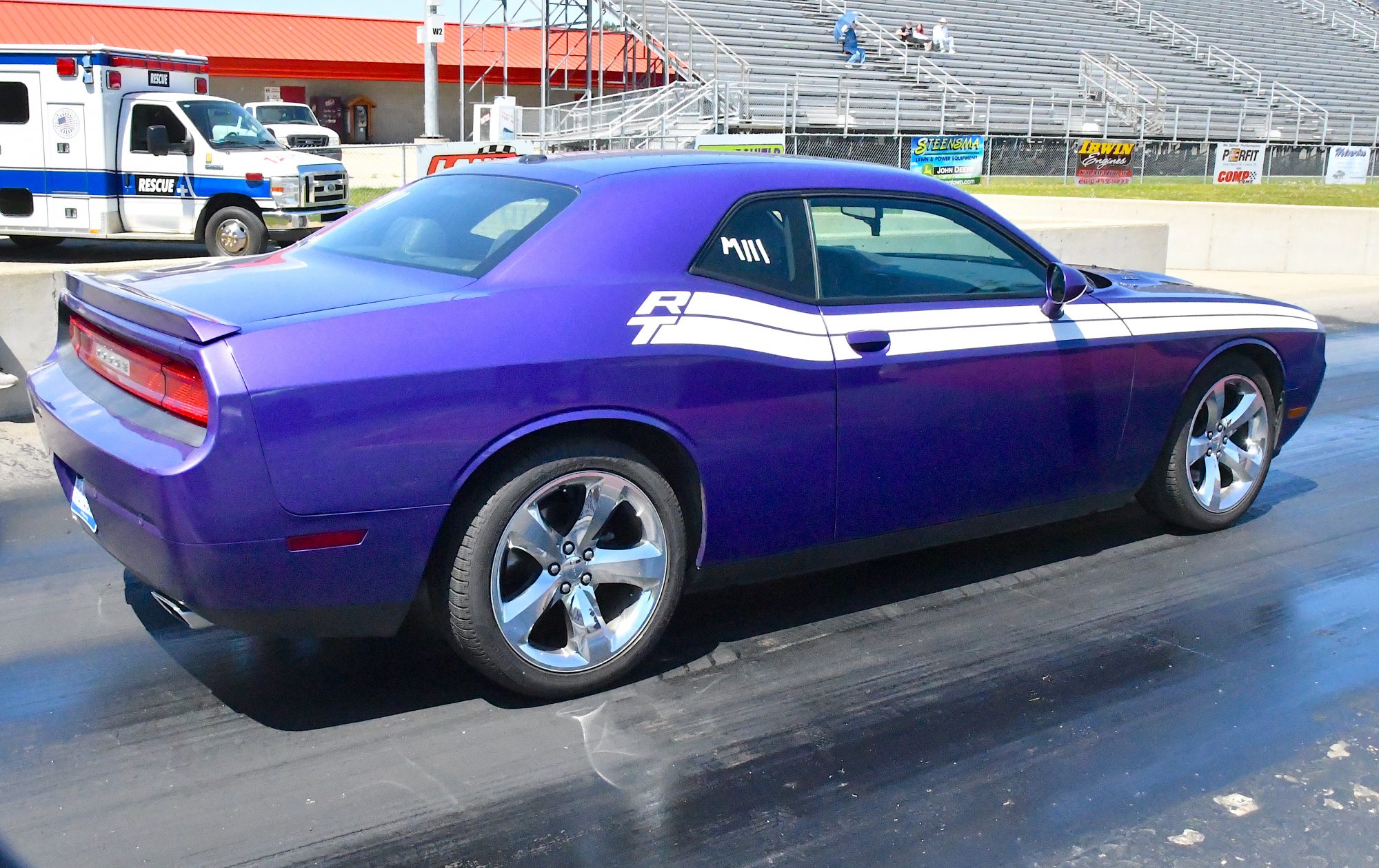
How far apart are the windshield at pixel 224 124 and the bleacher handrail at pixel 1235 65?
106ft

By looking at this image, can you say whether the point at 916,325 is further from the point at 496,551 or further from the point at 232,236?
the point at 232,236

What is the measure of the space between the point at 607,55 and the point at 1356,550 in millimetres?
38222

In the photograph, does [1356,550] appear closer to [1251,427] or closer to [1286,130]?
[1251,427]

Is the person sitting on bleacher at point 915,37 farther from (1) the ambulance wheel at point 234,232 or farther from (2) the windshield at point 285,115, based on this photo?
(1) the ambulance wheel at point 234,232

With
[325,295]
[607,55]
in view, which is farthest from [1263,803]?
[607,55]

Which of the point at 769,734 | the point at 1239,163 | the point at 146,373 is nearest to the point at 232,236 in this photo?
the point at 146,373

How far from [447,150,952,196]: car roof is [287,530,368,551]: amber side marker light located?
1.40 meters

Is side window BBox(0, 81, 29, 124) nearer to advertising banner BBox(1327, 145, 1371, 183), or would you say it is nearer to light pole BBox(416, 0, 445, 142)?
light pole BBox(416, 0, 445, 142)

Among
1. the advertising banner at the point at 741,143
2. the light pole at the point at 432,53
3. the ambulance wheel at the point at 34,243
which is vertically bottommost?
the ambulance wheel at the point at 34,243

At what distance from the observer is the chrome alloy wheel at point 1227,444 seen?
218 inches

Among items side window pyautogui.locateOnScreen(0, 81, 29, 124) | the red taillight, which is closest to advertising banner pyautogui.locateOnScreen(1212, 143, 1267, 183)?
side window pyautogui.locateOnScreen(0, 81, 29, 124)

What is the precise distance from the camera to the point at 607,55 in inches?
1628

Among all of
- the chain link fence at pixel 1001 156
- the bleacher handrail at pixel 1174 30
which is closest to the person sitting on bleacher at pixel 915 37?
the chain link fence at pixel 1001 156

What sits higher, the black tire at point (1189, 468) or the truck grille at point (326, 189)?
the truck grille at point (326, 189)
